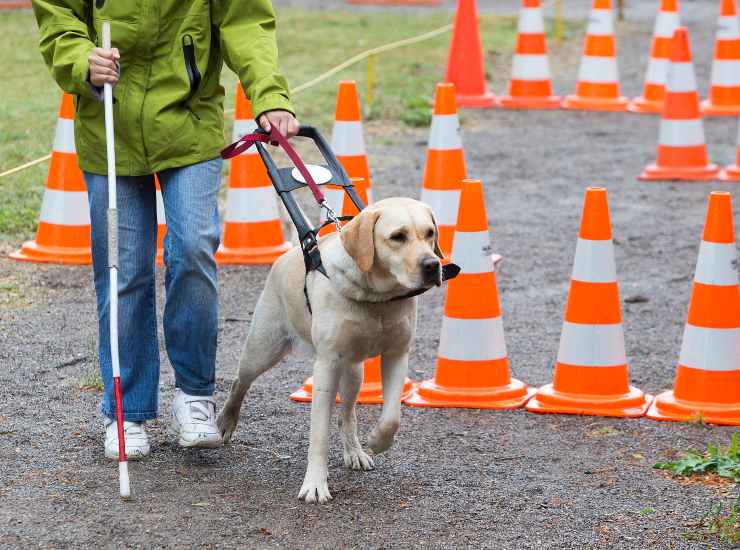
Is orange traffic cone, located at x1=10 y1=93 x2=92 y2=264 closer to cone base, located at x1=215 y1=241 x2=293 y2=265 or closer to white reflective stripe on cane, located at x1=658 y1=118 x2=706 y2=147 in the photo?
cone base, located at x1=215 y1=241 x2=293 y2=265

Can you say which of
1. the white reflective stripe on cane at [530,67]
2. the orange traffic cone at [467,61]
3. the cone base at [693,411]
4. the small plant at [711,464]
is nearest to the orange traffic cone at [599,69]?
the white reflective stripe on cane at [530,67]

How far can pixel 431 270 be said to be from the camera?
4227 millimetres

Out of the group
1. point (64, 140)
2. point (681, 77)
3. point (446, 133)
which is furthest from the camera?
point (681, 77)

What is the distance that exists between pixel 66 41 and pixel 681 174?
21.9 ft

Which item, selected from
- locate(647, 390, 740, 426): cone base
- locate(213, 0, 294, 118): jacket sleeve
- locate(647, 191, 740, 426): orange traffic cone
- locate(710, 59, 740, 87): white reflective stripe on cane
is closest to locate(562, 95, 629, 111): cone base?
locate(710, 59, 740, 87): white reflective stripe on cane

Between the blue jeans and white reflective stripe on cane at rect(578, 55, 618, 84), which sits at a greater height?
the blue jeans

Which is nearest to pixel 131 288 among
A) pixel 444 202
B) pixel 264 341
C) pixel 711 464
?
pixel 264 341

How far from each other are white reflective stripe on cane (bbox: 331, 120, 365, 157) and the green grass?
7.97ft

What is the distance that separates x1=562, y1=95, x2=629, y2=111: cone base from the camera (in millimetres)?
12938

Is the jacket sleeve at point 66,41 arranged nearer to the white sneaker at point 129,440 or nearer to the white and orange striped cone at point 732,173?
the white sneaker at point 129,440

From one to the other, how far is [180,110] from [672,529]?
2.23 meters

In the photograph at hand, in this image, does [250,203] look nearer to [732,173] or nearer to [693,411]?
[693,411]

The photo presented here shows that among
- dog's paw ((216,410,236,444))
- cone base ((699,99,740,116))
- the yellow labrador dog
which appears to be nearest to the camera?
the yellow labrador dog

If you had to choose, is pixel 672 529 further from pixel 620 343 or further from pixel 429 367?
pixel 429 367
